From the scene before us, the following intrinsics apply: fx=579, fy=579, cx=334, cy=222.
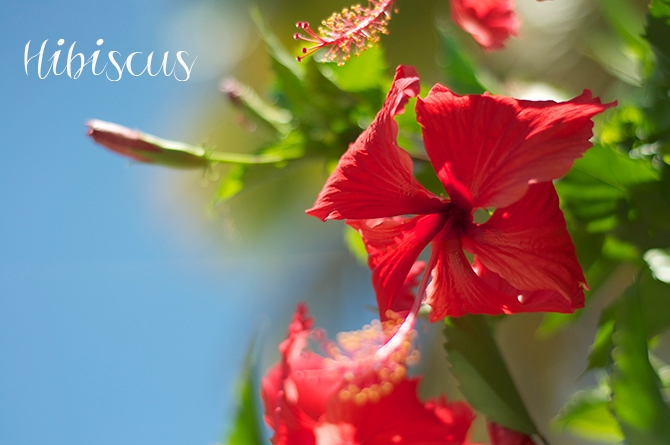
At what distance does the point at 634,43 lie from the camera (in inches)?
15.1

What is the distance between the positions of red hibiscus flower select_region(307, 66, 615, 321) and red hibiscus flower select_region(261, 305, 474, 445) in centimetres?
3

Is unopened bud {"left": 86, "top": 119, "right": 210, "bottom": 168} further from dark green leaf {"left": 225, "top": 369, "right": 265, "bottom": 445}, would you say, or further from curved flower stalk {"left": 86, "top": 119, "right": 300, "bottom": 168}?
dark green leaf {"left": 225, "top": 369, "right": 265, "bottom": 445}

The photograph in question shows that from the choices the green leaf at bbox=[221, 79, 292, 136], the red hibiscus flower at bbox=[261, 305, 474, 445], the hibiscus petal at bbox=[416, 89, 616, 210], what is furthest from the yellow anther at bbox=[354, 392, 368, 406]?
the green leaf at bbox=[221, 79, 292, 136]

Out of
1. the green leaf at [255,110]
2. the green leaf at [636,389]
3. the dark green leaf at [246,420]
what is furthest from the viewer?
the green leaf at [255,110]

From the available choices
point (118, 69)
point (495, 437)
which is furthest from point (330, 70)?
point (495, 437)

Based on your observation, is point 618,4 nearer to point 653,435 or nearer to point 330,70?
point 330,70

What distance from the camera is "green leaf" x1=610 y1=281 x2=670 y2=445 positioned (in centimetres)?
20

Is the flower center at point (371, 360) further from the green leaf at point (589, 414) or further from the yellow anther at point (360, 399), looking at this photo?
the green leaf at point (589, 414)

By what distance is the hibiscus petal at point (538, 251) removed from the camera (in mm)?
221

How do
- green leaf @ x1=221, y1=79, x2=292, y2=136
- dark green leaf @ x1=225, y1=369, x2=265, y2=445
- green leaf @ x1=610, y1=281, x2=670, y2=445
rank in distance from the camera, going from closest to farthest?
green leaf @ x1=610, y1=281, x2=670, y2=445 → dark green leaf @ x1=225, y1=369, x2=265, y2=445 → green leaf @ x1=221, y1=79, x2=292, y2=136

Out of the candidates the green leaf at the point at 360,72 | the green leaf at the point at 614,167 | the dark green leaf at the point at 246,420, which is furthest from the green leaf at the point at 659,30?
the dark green leaf at the point at 246,420

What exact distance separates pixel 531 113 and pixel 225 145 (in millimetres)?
1440

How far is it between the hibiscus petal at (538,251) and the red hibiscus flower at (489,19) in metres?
0.15

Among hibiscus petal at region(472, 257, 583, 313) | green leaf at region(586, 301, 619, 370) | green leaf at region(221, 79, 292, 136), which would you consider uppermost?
green leaf at region(221, 79, 292, 136)
